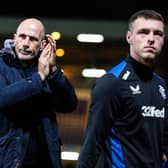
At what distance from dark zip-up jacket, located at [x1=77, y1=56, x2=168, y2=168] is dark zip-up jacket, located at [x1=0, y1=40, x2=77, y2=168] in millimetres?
456

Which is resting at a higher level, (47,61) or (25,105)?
(47,61)

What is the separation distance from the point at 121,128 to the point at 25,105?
0.75 m

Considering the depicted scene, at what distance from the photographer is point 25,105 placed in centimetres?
440

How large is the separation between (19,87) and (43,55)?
0.32 m

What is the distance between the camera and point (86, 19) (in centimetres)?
809

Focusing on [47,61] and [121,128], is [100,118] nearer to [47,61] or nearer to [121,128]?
[121,128]

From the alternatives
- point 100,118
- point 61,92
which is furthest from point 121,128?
point 61,92

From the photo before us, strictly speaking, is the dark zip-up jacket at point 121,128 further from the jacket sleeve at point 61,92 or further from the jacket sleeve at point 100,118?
the jacket sleeve at point 61,92

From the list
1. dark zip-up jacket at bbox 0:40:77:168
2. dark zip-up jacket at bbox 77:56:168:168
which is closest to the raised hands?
dark zip-up jacket at bbox 0:40:77:168

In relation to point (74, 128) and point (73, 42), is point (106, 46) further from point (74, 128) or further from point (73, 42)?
point (74, 128)

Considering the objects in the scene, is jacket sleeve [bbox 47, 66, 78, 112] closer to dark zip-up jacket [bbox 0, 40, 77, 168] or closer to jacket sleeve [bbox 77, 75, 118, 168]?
dark zip-up jacket [bbox 0, 40, 77, 168]

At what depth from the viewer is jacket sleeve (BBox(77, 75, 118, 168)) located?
3.99 metres

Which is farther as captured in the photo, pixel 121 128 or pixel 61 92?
pixel 61 92

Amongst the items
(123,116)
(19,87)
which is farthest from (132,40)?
(19,87)
